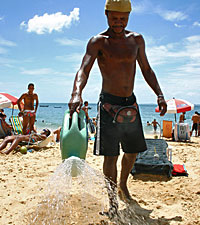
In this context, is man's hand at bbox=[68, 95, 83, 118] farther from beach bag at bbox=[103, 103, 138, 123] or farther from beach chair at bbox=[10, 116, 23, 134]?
beach chair at bbox=[10, 116, 23, 134]

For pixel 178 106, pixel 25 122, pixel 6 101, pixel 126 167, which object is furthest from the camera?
pixel 178 106

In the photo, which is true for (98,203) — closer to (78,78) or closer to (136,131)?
(136,131)

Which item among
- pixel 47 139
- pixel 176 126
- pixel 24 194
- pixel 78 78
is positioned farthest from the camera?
pixel 176 126

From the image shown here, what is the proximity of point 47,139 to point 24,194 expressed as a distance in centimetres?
341

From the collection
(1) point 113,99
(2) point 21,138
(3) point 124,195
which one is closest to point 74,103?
(1) point 113,99

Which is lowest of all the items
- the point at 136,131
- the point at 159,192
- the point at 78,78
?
the point at 159,192

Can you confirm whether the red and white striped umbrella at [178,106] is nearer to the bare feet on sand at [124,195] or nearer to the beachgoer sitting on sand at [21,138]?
the beachgoer sitting on sand at [21,138]

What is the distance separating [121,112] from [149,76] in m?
0.64

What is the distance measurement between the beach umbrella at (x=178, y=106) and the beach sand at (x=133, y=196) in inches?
181

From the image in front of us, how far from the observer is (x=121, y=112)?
8.41ft

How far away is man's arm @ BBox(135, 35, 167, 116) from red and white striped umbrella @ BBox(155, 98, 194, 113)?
6462 millimetres

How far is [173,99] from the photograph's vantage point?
10.1 meters

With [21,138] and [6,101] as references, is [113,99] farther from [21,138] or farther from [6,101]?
[6,101]

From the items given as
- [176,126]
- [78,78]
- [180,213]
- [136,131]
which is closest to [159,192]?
[180,213]
